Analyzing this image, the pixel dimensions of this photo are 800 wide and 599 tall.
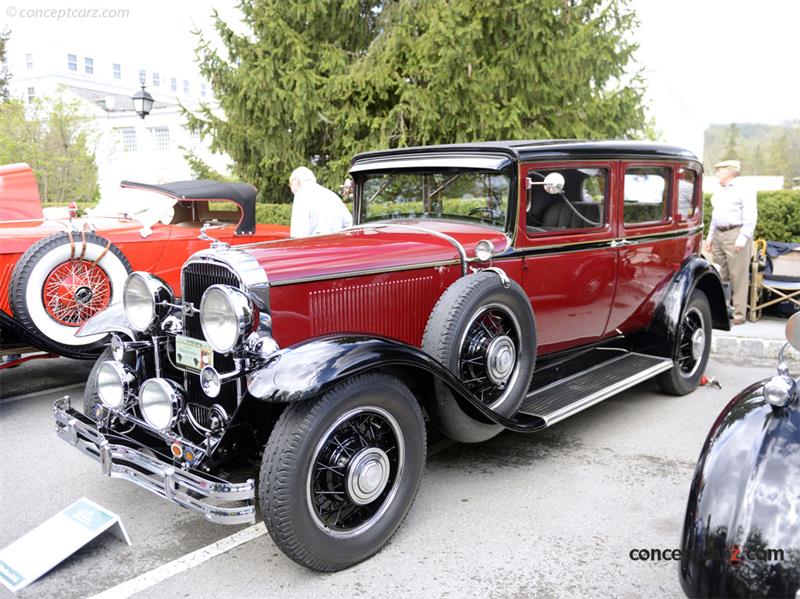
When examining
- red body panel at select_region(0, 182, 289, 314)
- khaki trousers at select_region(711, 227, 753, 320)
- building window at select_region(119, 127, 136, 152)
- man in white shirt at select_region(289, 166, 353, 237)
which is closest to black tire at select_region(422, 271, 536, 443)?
man in white shirt at select_region(289, 166, 353, 237)

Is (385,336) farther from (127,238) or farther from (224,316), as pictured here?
(127,238)

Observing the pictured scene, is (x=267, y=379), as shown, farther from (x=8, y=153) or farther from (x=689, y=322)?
(x=8, y=153)

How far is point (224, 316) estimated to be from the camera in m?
2.76

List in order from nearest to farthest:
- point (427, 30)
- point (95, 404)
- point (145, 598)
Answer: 1. point (145, 598)
2. point (95, 404)
3. point (427, 30)

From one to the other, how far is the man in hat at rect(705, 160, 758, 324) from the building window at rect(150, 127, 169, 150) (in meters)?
31.6

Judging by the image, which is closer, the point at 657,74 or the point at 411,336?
the point at 411,336

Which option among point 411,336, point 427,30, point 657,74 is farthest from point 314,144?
point 657,74

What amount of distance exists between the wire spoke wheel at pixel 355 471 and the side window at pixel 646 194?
2597 millimetres

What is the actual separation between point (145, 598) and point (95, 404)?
3.86 ft

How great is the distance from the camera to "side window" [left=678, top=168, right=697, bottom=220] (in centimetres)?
507

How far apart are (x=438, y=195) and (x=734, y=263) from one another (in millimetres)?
4611

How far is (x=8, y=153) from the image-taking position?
16547 mm

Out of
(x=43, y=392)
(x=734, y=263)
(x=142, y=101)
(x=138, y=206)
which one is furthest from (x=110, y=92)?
(x=734, y=263)

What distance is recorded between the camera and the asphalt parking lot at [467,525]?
8.59 feet
